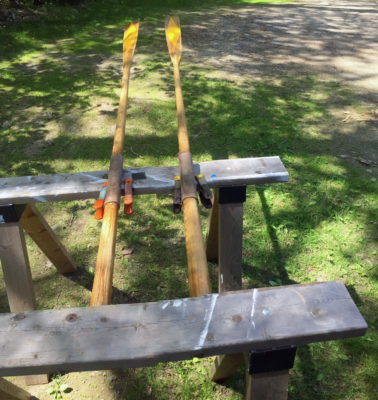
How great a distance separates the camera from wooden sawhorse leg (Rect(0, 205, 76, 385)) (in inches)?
84.4

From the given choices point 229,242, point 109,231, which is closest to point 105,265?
point 109,231

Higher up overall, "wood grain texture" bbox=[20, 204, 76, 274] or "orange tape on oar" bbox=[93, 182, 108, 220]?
"orange tape on oar" bbox=[93, 182, 108, 220]

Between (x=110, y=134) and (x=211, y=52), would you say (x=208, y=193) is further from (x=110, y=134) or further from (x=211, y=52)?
(x=211, y=52)

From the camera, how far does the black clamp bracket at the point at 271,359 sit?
3.94 ft

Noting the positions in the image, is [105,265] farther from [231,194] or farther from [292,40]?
[292,40]

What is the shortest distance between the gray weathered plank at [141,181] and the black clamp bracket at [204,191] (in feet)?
0.26

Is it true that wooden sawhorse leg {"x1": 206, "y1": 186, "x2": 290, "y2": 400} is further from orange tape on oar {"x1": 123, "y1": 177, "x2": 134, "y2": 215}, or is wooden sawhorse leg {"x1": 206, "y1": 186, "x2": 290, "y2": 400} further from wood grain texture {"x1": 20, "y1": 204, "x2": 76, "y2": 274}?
wood grain texture {"x1": 20, "y1": 204, "x2": 76, "y2": 274}

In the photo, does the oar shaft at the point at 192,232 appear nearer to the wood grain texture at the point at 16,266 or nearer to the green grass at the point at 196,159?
the wood grain texture at the point at 16,266

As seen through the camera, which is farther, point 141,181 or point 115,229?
point 141,181

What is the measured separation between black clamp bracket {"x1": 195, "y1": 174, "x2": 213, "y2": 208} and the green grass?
1231mm

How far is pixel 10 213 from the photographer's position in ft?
6.86

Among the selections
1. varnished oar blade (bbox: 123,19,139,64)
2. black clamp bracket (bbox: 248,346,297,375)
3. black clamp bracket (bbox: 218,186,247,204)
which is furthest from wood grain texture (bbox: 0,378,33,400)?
varnished oar blade (bbox: 123,19,139,64)

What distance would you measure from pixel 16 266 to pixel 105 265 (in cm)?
116

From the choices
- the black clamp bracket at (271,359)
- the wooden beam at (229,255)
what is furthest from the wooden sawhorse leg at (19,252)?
the black clamp bracket at (271,359)
